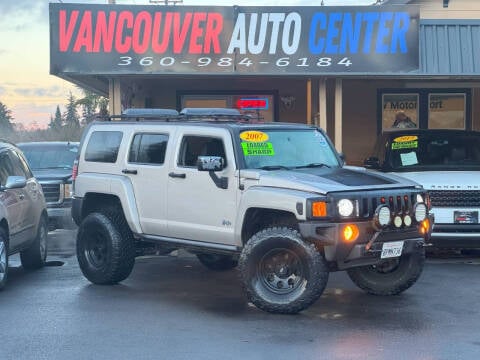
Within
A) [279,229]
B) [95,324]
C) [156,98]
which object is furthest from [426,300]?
[156,98]

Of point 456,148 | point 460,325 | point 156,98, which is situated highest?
point 156,98

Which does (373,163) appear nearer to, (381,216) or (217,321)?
(381,216)

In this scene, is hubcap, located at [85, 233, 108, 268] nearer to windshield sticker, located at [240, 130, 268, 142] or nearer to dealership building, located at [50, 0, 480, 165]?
windshield sticker, located at [240, 130, 268, 142]

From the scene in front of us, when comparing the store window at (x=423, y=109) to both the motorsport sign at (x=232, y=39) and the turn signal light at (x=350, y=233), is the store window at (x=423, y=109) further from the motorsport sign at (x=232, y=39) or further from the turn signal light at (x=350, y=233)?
the turn signal light at (x=350, y=233)

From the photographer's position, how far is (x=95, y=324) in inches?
289

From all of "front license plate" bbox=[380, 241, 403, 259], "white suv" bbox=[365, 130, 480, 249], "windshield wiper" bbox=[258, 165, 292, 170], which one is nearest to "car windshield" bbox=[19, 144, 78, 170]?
"white suv" bbox=[365, 130, 480, 249]

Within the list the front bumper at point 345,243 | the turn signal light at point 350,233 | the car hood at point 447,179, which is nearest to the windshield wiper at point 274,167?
the front bumper at point 345,243

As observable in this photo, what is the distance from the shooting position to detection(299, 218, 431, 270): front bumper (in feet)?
24.1

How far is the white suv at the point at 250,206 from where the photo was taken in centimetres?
748

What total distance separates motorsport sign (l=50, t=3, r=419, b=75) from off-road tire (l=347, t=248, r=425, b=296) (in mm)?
5539

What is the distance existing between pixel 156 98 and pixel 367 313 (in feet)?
36.4

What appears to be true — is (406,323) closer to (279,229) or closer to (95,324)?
(279,229)

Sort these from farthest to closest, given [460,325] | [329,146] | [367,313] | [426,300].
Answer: [329,146], [426,300], [367,313], [460,325]

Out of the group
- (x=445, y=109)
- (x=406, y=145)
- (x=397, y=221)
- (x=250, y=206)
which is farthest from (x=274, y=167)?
(x=445, y=109)
